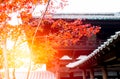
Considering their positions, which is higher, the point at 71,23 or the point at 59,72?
the point at 71,23

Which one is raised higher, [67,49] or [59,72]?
[67,49]

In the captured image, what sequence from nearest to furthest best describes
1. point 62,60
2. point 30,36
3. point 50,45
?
1. point 30,36
2. point 50,45
3. point 62,60

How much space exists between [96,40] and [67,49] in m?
2.64

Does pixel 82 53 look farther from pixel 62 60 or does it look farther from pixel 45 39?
pixel 45 39

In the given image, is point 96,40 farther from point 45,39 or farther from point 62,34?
point 45,39

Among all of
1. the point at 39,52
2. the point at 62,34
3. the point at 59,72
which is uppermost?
the point at 62,34

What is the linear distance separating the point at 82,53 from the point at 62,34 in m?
2.75

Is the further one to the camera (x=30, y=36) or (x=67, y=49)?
(x=67, y=49)

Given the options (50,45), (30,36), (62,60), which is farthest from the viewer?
(62,60)

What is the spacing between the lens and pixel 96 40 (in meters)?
22.0

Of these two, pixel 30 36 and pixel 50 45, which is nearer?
pixel 30 36

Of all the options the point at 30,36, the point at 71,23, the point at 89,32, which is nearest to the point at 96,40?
the point at 89,32

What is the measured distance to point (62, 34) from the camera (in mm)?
21422

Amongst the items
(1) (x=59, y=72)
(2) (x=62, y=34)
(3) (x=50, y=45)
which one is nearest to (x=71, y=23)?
(2) (x=62, y=34)
